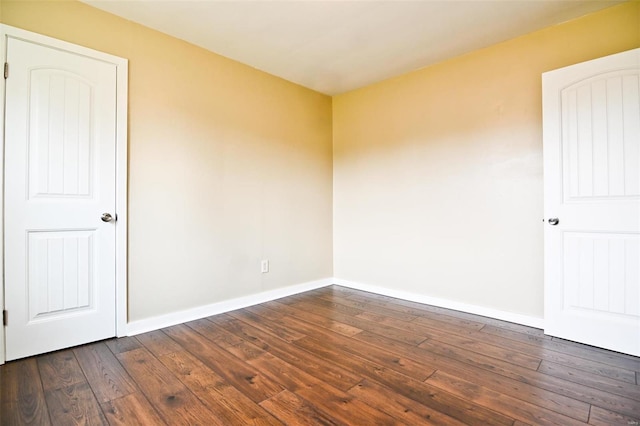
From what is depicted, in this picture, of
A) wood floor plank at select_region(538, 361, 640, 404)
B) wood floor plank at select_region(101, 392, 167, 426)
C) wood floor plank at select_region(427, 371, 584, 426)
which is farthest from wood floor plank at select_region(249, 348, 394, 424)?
wood floor plank at select_region(538, 361, 640, 404)

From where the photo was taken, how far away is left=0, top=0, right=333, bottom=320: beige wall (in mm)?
2518

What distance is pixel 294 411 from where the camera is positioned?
1.56 meters

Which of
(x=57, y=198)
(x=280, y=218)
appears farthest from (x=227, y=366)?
(x=280, y=218)

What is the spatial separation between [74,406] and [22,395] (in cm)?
35

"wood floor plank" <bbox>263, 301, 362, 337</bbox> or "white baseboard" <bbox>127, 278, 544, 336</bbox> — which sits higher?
"white baseboard" <bbox>127, 278, 544, 336</bbox>

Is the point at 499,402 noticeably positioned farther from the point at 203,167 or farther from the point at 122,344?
the point at 203,167

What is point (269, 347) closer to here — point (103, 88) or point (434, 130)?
point (103, 88)

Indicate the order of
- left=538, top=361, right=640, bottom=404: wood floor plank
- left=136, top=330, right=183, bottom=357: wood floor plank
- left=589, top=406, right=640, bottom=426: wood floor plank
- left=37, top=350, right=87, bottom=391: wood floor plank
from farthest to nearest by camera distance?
left=136, top=330, right=183, bottom=357: wood floor plank → left=37, top=350, right=87, bottom=391: wood floor plank → left=538, top=361, right=640, bottom=404: wood floor plank → left=589, top=406, right=640, bottom=426: wood floor plank

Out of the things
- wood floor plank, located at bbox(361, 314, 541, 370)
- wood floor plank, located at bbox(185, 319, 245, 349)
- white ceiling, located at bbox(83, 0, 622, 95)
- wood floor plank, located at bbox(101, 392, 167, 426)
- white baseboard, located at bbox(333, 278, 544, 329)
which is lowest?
wood floor plank, located at bbox(101, 392, 167, 426)

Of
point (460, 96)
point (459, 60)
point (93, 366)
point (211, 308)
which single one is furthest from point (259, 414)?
point (459, 60)

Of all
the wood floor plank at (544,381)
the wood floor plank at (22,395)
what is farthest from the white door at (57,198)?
the wood floor plank at (544,381)

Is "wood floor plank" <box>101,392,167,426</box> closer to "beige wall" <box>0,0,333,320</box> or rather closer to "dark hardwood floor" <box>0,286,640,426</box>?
→ "dark hardwood floor" <box>0,286,640,426</box>

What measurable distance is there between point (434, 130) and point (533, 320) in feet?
6.50

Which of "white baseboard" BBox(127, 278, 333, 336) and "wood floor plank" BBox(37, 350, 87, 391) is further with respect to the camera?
"white baseboard" BBox(127, 278, 333, 336)
